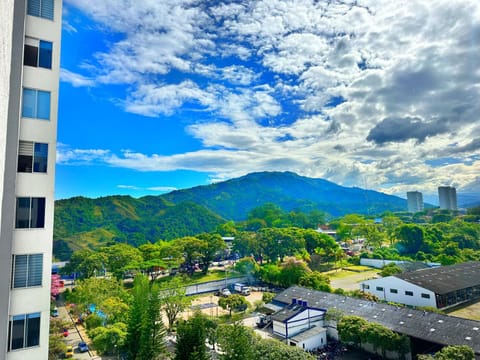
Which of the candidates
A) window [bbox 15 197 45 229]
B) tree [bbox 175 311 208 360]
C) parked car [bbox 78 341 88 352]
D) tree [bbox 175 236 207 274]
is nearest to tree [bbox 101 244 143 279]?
tree [bbox 175 236 207 274]

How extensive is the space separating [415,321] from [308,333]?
15.8 ft

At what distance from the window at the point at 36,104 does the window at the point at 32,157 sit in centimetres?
51

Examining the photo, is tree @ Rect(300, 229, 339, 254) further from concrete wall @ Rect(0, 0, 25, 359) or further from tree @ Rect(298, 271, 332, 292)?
concrete wall @ Rect(0, 0, 25, 359)

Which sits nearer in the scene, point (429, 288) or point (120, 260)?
point (429, 288)

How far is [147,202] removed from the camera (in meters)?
92.9

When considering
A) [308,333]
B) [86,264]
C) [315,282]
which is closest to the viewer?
[308,333]

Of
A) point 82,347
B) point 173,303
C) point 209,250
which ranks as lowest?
point 82,347

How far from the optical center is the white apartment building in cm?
511

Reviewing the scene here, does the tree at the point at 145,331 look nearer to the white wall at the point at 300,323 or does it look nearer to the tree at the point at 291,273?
the white wall at the point at 300,323

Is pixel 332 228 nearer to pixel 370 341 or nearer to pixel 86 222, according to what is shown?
pixel 86 222

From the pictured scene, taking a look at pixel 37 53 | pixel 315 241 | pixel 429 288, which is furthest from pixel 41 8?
pixel 315 241

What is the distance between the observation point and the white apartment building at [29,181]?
5.11m

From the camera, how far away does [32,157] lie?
18.3ft

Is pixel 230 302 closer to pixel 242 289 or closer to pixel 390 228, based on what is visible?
pixel 242 289
